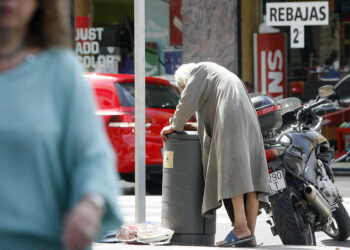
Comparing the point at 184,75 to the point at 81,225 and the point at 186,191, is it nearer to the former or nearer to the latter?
the point at 186,191

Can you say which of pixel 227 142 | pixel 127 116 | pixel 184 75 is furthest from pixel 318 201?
pixel 127 116

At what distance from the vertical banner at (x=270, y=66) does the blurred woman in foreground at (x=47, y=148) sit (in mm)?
12520

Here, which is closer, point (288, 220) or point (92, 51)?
point (288, 220)

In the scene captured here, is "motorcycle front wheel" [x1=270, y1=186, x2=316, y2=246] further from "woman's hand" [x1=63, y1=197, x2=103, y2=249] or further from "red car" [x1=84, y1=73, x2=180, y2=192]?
"woman's hand" [x1=63, y1=197, x2=103, y2=249]

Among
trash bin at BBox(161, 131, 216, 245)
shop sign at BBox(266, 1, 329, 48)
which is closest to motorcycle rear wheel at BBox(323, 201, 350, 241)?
trash bin at BBox(161, 131, 216, 245)

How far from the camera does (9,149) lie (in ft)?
6.72

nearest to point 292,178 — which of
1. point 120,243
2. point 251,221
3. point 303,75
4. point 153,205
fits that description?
point 251,221

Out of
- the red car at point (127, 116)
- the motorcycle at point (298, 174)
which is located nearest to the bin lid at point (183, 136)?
the motorcycle at point (298, 174)

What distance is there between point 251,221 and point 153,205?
348 cm

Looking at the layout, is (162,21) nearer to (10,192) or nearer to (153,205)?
(153,205)

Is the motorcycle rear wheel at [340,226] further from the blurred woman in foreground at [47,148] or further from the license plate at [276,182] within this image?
the blurred woman in foreground at [47,148]

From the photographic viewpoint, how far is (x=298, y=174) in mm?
7148

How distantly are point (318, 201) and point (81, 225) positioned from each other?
529 cm

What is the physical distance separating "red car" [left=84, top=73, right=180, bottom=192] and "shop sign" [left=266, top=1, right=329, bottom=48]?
3296 millimetres
